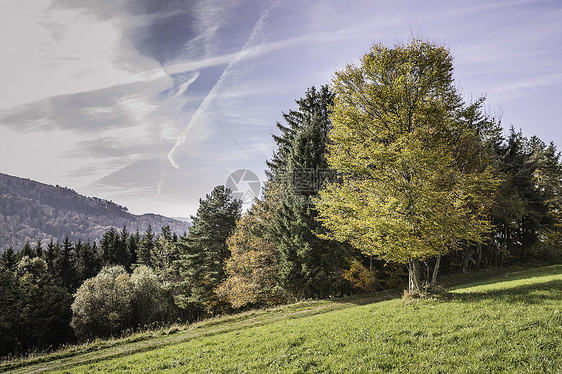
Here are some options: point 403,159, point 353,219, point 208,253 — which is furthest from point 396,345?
point 208,253

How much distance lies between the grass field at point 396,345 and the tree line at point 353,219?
3.20 metres

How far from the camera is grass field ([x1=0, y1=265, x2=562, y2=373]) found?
6980 mm

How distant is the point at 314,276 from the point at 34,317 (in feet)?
155

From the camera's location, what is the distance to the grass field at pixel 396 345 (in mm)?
6980

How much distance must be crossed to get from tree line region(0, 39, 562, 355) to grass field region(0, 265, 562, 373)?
320cm

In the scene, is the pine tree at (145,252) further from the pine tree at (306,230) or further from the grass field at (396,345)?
the grass field at (396,345)

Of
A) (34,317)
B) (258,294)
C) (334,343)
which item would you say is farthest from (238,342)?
(34,317)

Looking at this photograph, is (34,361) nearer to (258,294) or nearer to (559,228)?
(258,294)

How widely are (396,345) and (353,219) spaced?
672 cm

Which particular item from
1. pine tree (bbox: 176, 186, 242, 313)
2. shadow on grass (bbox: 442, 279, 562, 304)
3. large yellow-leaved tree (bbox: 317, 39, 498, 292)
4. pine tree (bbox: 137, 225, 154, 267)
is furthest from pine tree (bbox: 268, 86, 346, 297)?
pine tree (bbox: 137, 225, 154, 267)

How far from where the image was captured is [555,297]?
34.8ft

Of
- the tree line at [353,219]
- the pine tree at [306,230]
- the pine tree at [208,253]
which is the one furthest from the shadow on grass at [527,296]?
the pine tree at [208,253]

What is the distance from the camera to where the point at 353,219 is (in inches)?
565

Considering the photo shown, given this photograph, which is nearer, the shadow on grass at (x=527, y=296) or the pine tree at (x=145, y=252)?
the shadow on grass at (x=527, y=296)
